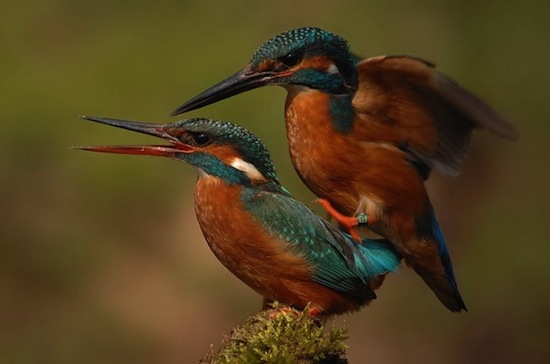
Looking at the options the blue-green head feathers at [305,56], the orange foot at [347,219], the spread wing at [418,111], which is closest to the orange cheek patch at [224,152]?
the blue-green head feathers at [305,56]

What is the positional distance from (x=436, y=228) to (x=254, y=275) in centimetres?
99

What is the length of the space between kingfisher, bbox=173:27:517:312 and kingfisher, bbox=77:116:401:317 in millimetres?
195

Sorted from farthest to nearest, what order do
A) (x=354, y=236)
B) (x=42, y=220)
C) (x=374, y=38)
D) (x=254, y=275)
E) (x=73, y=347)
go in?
(x=374, y=38) < (x=42, y=220) < (x=73, y=347) < (x=354, y=236) < (x=254, y=275)

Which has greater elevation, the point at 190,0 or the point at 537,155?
the point at 190,0

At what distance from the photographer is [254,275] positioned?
4.34 meters

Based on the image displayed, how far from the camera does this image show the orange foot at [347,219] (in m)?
4.71

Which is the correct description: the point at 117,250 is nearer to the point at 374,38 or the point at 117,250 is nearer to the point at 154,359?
the point at 154,359

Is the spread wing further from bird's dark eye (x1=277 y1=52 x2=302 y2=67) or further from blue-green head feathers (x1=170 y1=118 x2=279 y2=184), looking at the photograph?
blue-green head feathers (x1=170 y1=118 x2=279 y2=184)

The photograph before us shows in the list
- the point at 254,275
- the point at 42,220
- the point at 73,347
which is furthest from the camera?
the point at 42,220

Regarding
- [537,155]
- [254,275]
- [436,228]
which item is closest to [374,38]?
[537,155]

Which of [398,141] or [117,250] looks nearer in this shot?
[398,141]

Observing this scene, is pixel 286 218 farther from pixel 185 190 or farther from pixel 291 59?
pixel 185 190

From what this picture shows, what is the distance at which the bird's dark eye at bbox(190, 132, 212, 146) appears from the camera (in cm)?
443

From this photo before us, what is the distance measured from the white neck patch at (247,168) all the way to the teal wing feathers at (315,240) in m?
0.05
